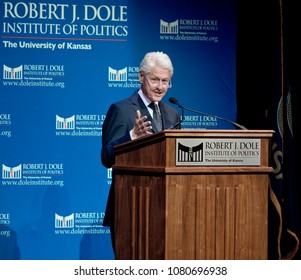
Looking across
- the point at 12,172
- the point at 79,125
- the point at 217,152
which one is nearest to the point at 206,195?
the point at 217,152

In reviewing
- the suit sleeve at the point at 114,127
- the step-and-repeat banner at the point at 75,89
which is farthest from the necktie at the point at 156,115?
the step-and-repeat banner at the point at 75,89

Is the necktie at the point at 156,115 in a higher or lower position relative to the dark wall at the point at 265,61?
lower

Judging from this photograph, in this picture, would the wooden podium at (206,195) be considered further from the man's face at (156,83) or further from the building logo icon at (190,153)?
the man's face at (156,83)

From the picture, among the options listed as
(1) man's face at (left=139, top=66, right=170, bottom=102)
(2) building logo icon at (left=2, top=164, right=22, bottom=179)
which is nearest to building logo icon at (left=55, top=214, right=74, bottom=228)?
(2) building logo icon at (left=2, top=164, right=22, bottom=179)

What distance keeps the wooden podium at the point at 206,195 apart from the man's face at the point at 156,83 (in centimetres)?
149

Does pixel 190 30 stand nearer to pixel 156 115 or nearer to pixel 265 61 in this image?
pixel 265 61

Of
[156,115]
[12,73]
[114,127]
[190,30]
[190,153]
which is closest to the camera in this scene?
[190,153]

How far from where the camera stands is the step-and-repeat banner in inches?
213

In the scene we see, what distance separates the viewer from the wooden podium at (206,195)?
320 cm

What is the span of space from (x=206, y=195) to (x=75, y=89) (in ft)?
8.31

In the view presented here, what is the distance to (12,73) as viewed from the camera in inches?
213

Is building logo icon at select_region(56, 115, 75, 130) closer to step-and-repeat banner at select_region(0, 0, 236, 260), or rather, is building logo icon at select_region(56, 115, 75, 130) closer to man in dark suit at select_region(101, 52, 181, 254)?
step-and-repeat banner at select_region(0, 0, 236, 260)

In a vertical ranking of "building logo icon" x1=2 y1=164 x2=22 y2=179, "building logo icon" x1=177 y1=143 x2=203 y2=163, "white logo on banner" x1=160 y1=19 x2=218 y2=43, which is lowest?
"building logo icon" x1=2 y1=164 x2=22 y2=179

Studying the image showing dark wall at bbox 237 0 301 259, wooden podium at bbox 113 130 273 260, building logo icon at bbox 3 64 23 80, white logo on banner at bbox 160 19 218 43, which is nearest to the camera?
wooden podium at bbox 113 130 273 260
